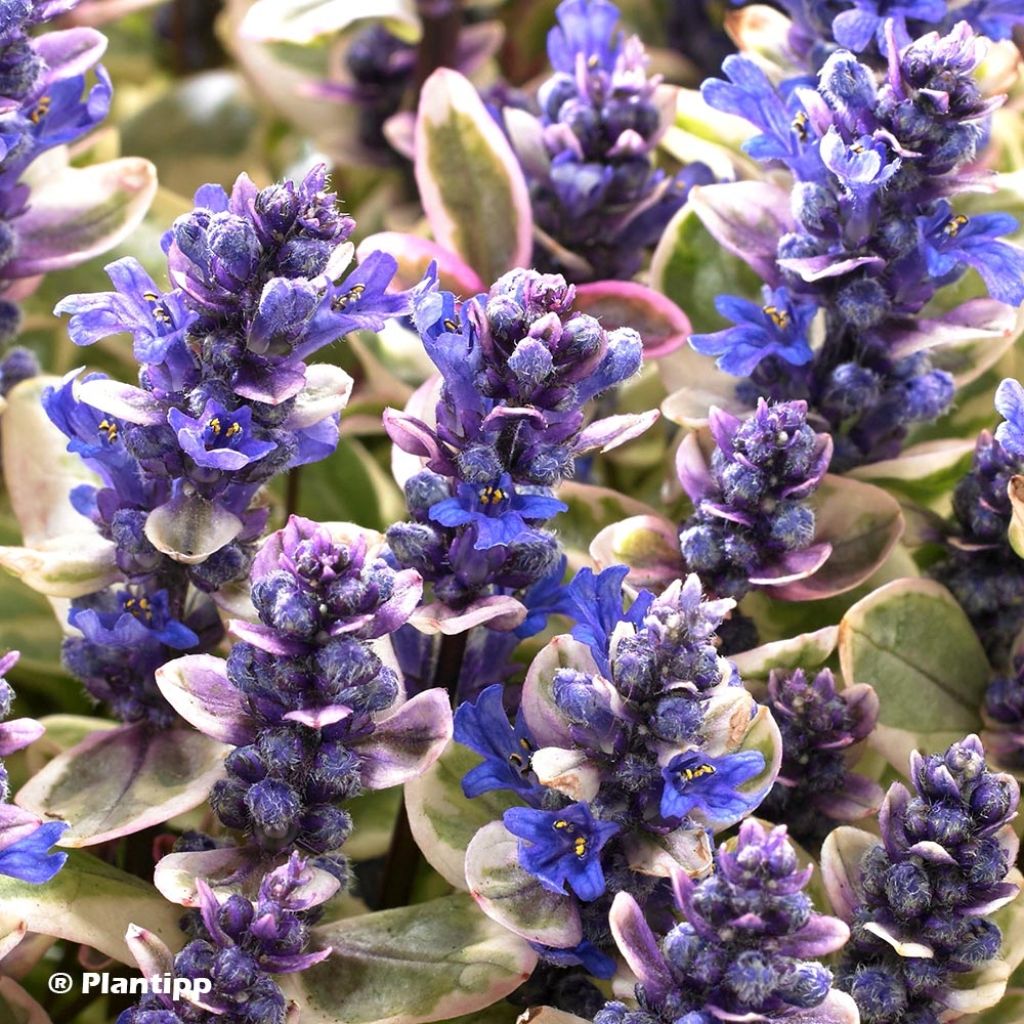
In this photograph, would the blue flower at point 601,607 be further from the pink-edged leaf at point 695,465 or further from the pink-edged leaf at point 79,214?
the pink-edged leaf at point 79,214

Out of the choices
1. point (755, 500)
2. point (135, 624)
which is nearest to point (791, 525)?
point (755, 500)

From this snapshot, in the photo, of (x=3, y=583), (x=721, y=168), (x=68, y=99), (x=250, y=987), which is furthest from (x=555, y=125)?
(x=250, y=987)

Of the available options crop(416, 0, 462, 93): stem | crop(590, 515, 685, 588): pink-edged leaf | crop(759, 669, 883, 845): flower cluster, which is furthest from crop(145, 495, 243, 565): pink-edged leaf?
crop(416, 0, 462, 93): stem

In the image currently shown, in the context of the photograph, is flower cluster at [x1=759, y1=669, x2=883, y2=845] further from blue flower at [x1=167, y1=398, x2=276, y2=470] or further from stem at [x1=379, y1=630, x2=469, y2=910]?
blue flower at [x1=167, y1=398, x2=276, y2=470]

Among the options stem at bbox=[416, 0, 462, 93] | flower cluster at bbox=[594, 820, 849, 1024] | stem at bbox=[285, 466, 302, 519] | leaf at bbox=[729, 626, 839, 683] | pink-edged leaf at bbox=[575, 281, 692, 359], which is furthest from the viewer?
stem at bbox=[416, 0, 462, 93]

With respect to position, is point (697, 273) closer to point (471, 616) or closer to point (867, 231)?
point (867, 231)

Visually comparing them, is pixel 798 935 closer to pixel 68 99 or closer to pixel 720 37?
pixel 68 99
